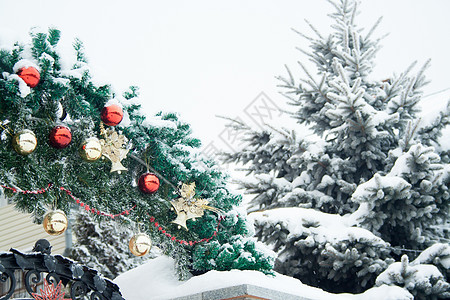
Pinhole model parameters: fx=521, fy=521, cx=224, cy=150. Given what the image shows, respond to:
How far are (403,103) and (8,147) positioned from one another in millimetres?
5488

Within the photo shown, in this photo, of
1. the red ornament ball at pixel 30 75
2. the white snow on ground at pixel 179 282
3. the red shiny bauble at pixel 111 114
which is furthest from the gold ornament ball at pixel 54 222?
the white snow on ground at pixel 179 282

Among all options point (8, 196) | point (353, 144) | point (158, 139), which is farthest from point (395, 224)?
point (8, 196)

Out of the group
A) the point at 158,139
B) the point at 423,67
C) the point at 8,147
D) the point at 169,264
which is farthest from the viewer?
the point at 423,67

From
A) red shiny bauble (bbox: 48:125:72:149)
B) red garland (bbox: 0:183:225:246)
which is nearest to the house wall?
red garland (bbox: 0:183:225:246)

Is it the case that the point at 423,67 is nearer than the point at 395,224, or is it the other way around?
the point at 395,224

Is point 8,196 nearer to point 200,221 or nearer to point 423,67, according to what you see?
point 200,221

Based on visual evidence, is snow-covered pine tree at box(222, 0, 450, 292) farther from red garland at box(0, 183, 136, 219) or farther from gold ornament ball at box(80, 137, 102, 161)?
gold ornament ball at box(80, 137, 102, 161)

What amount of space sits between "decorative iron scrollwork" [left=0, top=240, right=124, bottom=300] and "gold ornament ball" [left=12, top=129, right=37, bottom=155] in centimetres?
52

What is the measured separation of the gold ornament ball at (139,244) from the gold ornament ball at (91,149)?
56 centimetres

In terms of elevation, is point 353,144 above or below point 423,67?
below

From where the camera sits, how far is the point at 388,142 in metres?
7.29

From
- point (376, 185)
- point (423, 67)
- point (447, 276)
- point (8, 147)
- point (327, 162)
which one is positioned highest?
point (423, 67)

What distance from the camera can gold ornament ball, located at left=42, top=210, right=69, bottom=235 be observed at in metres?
2.74

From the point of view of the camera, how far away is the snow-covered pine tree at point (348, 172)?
19.1 ft
